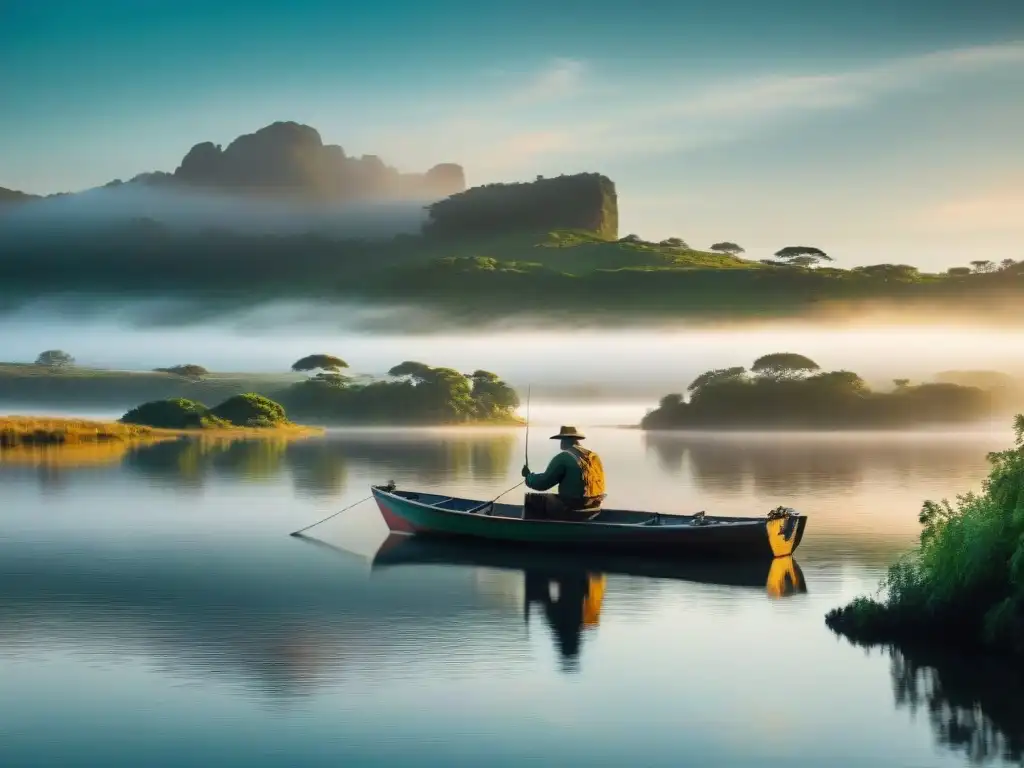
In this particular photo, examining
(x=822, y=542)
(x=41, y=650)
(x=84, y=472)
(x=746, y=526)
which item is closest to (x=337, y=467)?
(x=84, y=472)

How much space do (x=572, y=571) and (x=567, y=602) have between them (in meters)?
3.65

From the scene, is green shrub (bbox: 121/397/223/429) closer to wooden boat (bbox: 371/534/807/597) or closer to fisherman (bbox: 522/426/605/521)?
wooden boat (bbox: 371/534/807/597)

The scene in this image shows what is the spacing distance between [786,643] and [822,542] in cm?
1342

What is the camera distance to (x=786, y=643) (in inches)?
834

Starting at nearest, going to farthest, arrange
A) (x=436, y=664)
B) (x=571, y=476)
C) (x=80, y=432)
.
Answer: (x=436, y=664) → (x=571, y=476) → (x=80, y=432)

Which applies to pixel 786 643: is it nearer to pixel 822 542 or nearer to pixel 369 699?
pixel 369 699

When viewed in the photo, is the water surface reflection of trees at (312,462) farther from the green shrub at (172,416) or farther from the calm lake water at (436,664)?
the calm lake water at (436,664)

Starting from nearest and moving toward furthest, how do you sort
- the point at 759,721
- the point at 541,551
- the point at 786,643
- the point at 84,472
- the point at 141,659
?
the point at 759,721
the point at 141,659
the point at 786,643
the point at 541,551
the point at 84,472

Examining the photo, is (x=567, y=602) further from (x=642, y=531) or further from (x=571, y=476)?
(x=571, y=476)

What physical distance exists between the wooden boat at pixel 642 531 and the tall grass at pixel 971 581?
24.4 feet

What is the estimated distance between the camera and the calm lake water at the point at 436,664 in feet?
51.1

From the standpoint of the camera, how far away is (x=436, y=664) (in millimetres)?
19281

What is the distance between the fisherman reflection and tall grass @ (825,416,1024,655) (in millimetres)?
4328

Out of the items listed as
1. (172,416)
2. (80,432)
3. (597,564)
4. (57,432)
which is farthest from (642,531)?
(172,416)
